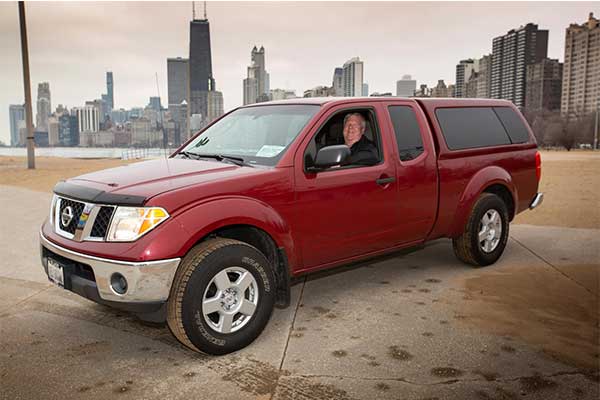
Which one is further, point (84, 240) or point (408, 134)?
point (408, 134)

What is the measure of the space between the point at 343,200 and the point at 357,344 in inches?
46.1

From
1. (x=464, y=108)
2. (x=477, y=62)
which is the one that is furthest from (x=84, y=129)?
(x=464, y=108)

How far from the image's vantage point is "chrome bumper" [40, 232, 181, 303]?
3322 millimetres

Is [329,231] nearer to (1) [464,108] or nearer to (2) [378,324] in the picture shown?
(2) [378,324]

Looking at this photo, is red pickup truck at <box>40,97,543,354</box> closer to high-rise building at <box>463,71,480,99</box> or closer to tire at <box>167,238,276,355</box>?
tire at <box>167,238,276,355</box>

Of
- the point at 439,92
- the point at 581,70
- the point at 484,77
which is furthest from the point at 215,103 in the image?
the point at 581,70

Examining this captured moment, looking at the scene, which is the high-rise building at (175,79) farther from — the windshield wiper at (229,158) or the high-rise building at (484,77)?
the high-rise building at (484,77)

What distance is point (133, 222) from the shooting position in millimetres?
3418

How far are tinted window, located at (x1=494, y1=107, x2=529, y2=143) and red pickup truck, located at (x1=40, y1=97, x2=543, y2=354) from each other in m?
0.43

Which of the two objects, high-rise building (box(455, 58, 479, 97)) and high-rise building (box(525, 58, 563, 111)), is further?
high-rise building (box(525, 58, 563, 111))

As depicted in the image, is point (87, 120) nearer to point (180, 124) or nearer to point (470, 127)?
point (180, 124)

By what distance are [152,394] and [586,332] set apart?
326 cm

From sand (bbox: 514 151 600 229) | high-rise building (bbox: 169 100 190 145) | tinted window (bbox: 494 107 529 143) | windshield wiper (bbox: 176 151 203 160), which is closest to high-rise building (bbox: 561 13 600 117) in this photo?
high-rise building (bbox: 169 100 190 145)

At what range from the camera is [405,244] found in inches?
201
